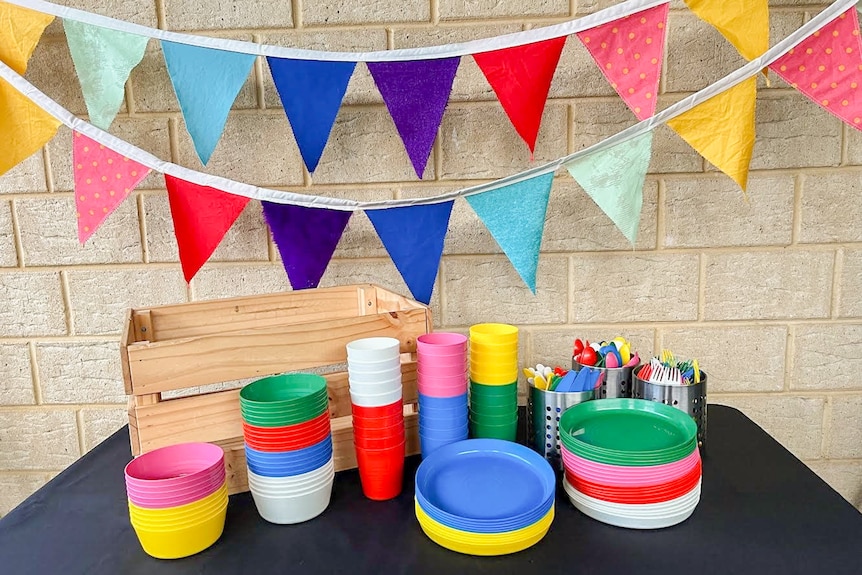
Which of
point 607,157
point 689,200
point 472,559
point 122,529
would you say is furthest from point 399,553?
point 689,200

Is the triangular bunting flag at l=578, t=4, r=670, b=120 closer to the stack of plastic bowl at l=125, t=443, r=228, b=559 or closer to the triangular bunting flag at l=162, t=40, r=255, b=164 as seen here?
the triangular bunting flag at l=162, t=40, r=255, b=164

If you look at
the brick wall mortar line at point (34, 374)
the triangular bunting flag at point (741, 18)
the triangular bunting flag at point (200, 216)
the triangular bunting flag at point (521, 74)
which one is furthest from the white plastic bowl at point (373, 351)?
the brick wall mortar line at point (34, 374)

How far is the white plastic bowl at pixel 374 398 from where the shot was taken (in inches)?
36.4

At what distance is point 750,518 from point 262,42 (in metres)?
1.18

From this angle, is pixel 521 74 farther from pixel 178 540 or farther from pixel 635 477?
pixel 178 540

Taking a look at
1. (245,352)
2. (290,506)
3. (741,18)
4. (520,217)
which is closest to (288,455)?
(290,506)

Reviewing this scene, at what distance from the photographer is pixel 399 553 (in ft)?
2.66

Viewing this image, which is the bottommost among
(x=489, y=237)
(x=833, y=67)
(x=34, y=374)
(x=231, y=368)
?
(x=34, y=374)

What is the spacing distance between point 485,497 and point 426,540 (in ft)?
0.33

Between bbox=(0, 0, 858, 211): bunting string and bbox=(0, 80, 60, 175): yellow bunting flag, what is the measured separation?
2cm

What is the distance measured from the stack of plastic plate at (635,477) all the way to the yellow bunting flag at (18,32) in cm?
107

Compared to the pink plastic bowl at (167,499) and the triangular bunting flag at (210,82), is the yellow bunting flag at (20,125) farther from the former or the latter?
the pink plastic bowl at (167,499)

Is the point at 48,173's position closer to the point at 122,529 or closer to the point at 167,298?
the point at 167,298

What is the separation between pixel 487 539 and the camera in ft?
2.60
